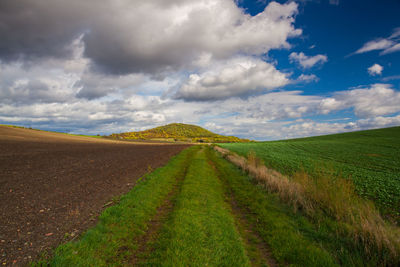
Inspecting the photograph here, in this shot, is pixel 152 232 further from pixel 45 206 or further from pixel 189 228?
pixel 45 206

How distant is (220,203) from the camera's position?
401 inches

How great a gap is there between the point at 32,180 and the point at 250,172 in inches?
681

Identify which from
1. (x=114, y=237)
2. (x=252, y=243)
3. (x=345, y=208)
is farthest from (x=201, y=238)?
(x=345, y=208)

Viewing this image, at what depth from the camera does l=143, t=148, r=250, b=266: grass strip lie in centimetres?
521

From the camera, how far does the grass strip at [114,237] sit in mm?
5023

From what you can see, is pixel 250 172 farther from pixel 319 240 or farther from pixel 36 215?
pixel 36 215

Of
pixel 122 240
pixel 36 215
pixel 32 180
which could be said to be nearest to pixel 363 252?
pixel 122 240

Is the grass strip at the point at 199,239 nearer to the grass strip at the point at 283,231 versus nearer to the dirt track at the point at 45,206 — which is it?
the grass strip at the point at 283,231

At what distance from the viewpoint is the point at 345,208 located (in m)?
8.03

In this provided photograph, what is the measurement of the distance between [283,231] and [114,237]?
249 inches

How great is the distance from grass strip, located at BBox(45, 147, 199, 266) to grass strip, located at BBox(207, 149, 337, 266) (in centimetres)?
474

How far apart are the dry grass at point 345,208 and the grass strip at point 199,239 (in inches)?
156

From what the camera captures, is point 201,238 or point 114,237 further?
point 201,238

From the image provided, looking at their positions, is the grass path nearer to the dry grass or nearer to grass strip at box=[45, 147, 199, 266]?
grass strip at box=[45, 147, 199, 266]
